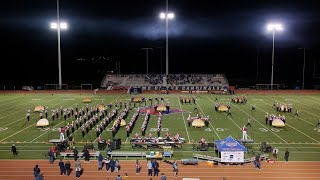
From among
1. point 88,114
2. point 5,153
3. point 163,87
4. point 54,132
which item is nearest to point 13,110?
point 88,114

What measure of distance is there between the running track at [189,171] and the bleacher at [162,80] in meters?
A: 40.6

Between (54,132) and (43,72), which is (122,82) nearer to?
(43,72)

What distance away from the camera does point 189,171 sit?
15.6 metres

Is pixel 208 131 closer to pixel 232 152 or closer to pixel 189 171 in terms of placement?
pixel 232 152

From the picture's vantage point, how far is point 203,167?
16109 millimetres

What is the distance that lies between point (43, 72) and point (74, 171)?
63892mm

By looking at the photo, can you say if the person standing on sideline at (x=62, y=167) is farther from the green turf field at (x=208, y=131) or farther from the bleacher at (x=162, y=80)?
the bleacher at (x=162, y=80)

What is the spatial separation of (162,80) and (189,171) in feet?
145

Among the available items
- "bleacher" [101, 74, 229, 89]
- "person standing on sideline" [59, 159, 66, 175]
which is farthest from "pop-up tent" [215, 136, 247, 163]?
"bleacher" [101, 74, 229, 89]

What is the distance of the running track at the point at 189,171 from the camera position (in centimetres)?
1492

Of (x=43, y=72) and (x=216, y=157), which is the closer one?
(x=216, y=157)

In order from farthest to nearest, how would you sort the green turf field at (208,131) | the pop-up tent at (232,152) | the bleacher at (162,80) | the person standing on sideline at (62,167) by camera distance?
1. the bleacher at (162,80)
2. the green turf field at (208,131)
3. the pop-up tent at (232,152)
4. the person standing on sideline at (62,167)

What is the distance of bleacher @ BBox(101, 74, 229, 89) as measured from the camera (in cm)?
5825

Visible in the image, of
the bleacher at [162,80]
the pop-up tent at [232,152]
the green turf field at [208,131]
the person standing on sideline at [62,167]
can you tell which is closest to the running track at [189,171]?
the person standing on sideline at [62,167]
